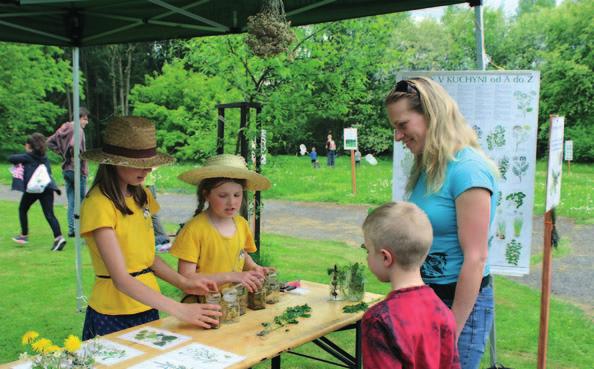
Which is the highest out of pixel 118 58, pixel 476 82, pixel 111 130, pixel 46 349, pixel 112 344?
pixel 118 58

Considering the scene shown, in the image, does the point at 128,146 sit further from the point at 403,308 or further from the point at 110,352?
the point at 403,308

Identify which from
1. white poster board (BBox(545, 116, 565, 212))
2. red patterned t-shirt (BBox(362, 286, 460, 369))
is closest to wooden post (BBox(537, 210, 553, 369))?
white poster board (BBox(545, 116, 565, 212))

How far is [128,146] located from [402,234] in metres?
1.34

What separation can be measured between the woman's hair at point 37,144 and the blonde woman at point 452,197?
6.87 metres

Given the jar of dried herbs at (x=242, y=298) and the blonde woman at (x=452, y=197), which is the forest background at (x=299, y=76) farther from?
the jar of dried herbs at (x=242, y=298)

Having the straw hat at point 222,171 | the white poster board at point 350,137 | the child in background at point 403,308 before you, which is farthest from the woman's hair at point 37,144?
the white poster board at point 350,137

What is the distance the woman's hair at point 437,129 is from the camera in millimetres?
1890

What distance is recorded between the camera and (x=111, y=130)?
244 cm

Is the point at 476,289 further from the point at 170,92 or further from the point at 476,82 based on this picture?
the point at 170,92

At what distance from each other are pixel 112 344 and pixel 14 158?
6554mm

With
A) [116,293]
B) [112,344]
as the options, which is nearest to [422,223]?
[112,344]

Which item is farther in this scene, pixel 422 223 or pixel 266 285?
pixel 266 285

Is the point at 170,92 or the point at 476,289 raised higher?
the point at 170,92

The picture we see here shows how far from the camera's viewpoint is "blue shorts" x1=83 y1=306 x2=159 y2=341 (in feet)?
7.92
